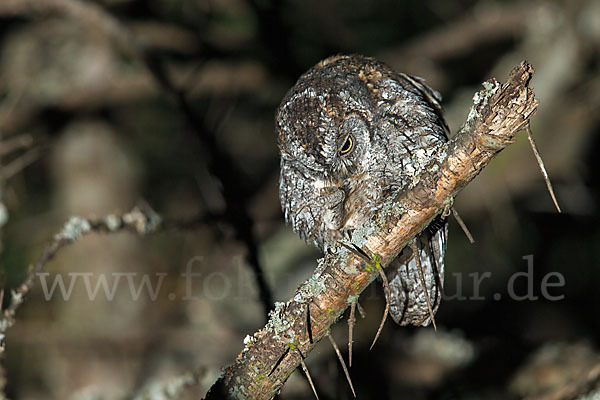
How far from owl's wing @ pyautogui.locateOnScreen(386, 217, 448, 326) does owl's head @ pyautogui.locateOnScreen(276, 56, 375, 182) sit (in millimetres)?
587

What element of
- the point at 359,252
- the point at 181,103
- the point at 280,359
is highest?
the point at 181,103

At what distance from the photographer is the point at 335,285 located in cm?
185

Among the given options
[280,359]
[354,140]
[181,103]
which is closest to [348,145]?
[354,140]

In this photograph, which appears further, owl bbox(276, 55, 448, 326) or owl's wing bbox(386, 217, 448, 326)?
owl's wing bbox(386, 217, 448, 326)

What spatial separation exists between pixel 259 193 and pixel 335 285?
403 centimetres

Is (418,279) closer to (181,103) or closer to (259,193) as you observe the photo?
(181,103)

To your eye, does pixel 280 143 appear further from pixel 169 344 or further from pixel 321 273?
pixel 169 344

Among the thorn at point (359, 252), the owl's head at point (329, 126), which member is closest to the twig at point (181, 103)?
the owl's head at point (329, 126)

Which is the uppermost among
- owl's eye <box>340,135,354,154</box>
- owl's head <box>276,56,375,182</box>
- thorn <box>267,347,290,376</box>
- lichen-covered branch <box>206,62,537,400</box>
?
owl's head <box>276,56,375,182</box>

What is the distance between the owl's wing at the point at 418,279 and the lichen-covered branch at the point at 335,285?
1047 millimetres

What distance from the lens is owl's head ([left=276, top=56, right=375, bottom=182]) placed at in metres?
2.70

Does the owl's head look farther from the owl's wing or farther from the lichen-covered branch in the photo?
the lichen-covered branch

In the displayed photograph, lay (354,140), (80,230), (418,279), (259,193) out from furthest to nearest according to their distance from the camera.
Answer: (259,193) < (418,279) < (354,140) < (80,230)

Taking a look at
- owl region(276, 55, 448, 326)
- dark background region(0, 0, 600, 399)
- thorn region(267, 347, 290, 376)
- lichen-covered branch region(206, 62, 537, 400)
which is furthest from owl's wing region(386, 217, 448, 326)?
thorn region(267, 347, 290, 376)
